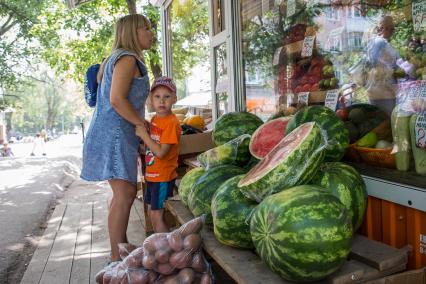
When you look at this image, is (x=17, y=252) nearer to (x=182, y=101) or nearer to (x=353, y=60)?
(x=182, y=101)

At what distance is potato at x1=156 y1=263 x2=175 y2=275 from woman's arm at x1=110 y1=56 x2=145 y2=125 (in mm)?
1267

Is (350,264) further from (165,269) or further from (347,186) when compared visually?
(165,269)

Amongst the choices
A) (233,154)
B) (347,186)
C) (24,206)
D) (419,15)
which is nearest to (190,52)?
(24,206)

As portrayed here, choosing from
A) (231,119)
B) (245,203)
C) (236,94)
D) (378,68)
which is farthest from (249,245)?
(236,94)

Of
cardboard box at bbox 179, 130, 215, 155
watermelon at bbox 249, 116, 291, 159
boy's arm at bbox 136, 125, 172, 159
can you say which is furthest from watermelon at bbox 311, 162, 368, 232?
cardboard box at bbox 179, 130, 215, 155

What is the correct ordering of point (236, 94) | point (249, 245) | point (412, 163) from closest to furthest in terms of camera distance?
1. point (249, 245)
2. point (412, 163)
3. point (236, 94)

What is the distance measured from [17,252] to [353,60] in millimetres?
4156

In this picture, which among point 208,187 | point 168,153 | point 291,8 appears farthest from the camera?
point 291,8

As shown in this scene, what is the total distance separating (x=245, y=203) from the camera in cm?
192

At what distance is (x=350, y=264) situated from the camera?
1.67 m

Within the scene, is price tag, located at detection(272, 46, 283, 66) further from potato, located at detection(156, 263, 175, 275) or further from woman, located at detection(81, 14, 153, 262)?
potato, located at detection(156, 263, 175, 275)

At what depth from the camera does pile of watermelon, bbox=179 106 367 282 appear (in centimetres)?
147

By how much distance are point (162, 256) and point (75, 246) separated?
2687 millimetres

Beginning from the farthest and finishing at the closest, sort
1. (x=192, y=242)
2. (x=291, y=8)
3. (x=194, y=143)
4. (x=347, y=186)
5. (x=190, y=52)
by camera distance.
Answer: (x=190, y=52) → (x=194, y=143) → (x=291, y=8) → (x=192, y=242) → (x=347, y=186)
